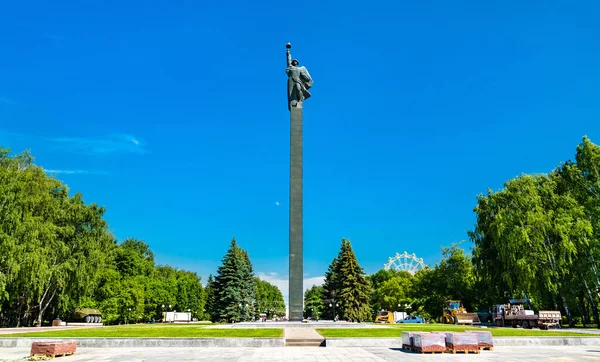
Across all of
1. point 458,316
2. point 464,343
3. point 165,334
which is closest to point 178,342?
point 165,334

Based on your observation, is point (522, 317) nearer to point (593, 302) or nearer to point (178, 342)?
point (593, 302)

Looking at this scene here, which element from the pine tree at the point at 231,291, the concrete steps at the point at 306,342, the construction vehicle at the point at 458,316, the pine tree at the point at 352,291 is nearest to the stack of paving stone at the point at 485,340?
the concrete steps at the point at 306,342

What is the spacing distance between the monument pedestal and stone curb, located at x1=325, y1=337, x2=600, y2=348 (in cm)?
1176

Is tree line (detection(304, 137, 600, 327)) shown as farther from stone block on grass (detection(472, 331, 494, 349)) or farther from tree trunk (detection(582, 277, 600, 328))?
stone block on grass (detection(472, 331, 494, 349))

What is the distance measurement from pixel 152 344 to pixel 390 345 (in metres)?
8.72

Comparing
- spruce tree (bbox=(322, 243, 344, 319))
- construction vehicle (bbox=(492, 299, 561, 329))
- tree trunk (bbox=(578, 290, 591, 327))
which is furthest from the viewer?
spruce tree (bbox=(322, 243, 344, 319))

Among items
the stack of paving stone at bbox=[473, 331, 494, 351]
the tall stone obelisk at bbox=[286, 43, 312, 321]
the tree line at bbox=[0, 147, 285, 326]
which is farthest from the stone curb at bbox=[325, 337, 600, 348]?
the tree line at bbox=[0, 147, 285, 326]

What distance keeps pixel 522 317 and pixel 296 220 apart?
1488 centimetres

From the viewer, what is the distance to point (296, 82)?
3244 centimetres

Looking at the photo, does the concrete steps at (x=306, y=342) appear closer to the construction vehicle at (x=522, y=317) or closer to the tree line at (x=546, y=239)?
the construction vehicle at (x=522, y=317)

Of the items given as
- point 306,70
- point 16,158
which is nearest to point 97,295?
point 16,158

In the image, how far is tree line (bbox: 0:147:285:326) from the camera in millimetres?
28922

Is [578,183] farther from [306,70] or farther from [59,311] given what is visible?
[59,311]

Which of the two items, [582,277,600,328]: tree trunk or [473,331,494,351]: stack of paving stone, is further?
[582,277,600,328]: tree trunk
